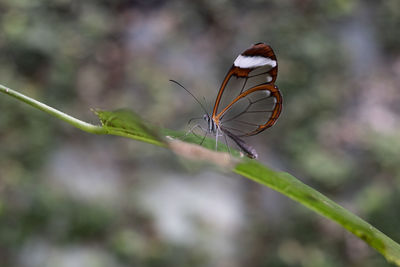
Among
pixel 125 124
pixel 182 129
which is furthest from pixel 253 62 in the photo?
pixel 182 129

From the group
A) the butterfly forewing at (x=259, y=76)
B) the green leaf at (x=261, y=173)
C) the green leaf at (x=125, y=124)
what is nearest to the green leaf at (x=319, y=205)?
the green leaf at (x=261, y=173)

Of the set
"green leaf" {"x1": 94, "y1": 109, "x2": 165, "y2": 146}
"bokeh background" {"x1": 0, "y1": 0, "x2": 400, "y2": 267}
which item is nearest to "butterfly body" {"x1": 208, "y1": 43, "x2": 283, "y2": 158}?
"green leaf" {"x1": 94, "y1": 109, "x2": 165, "y2": 146}

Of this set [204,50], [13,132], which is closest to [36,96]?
[13,132]

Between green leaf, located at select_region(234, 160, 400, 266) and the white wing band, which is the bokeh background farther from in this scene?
green leaf, located at select_region(234, 160, 400, 266)

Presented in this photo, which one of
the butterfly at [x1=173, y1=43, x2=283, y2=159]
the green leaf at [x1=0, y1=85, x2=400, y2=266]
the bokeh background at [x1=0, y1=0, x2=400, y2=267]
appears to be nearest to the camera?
the green leaf at [x1=0, y1=85, x2=400, y2=266]

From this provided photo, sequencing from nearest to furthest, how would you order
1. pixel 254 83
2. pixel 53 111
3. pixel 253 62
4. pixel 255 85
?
1. pixel 53 111
2. pixel 253 62
3. pixel 255 85
4. pixel 254 83

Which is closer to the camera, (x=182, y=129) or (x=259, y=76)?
(x=259, y=76)

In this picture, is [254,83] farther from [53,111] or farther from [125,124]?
[53,111]

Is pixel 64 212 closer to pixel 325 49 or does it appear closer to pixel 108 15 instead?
pixel 108 15
